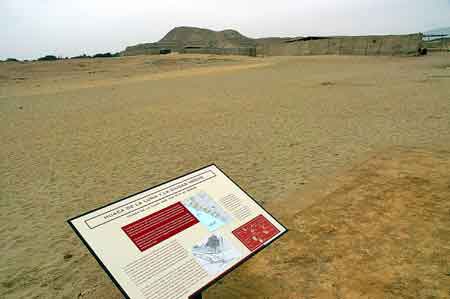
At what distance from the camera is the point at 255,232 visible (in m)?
2.44

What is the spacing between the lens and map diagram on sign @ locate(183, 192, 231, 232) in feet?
7.79

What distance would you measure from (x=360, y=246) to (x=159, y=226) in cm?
213

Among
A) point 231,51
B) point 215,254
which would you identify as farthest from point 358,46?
point 215,254

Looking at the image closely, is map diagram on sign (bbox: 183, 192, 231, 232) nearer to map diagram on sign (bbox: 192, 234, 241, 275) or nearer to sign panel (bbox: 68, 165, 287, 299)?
sign panel (bbox: 68, 165, 287, 299)

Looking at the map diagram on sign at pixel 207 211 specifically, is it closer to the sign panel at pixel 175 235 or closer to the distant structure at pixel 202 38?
the sign panel at pixel 175 235

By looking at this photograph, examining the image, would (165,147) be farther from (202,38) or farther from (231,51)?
(202,38)

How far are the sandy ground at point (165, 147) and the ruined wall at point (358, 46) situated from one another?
21.1 m

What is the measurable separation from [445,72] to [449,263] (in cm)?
1901

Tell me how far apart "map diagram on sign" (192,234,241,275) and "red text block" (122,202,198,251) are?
0.18 metres

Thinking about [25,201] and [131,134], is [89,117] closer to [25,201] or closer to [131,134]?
[131,134]

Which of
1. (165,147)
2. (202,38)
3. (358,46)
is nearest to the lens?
(165,147)

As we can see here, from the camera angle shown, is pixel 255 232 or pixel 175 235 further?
pixel 255 232

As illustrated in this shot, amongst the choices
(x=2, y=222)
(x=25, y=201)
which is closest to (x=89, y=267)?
(x=2, y=222)

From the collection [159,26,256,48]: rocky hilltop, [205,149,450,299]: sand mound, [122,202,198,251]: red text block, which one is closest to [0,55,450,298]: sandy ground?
[205,149,450,299]: sand mound
